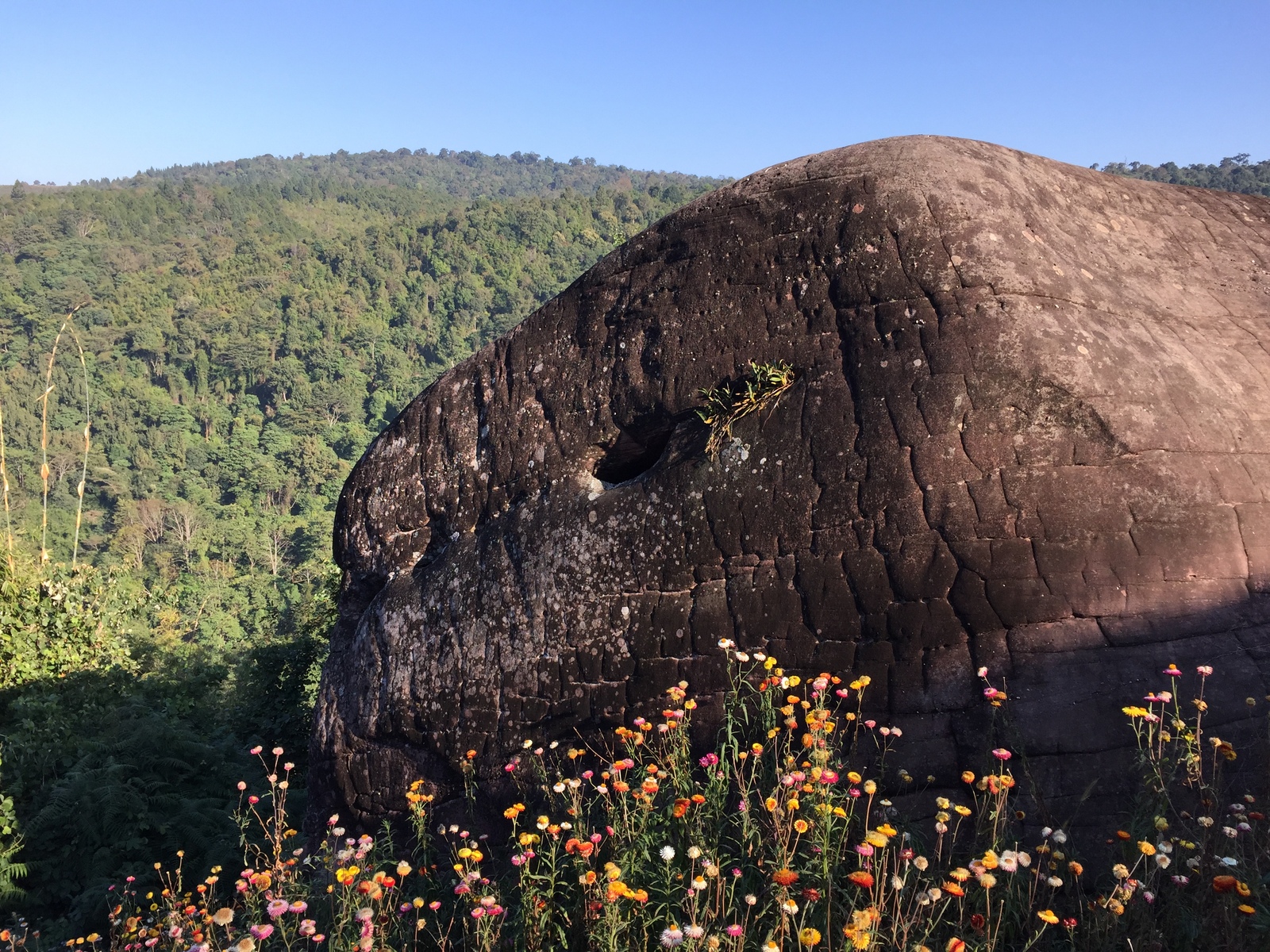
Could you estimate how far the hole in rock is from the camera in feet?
15.7

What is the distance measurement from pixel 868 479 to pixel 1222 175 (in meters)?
40.9

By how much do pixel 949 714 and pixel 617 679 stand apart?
144 centimetres

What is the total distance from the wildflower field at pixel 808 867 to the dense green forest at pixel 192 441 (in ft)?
11.5

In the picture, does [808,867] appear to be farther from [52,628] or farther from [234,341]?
[234,341]

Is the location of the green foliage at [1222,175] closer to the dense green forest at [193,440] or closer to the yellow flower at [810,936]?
the dense green forest at [193,440]

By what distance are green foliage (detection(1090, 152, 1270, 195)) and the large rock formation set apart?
3137 cm

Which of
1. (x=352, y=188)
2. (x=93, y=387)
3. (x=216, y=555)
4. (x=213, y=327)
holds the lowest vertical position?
(x=216, y=555)

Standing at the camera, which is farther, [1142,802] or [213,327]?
[213,327]

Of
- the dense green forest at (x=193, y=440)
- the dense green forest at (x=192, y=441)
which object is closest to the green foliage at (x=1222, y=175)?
the dense green forest at (x=192, y=441)

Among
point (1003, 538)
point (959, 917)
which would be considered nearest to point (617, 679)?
point (1003, 538)

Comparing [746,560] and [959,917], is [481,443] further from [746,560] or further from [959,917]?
[959,917]

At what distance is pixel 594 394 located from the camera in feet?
16.2

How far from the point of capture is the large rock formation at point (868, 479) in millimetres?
3598

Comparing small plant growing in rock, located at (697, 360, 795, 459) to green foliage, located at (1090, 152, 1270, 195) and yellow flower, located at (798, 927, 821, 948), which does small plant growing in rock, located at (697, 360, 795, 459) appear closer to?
yellow flower, located at (798, 927, 821, 948)
